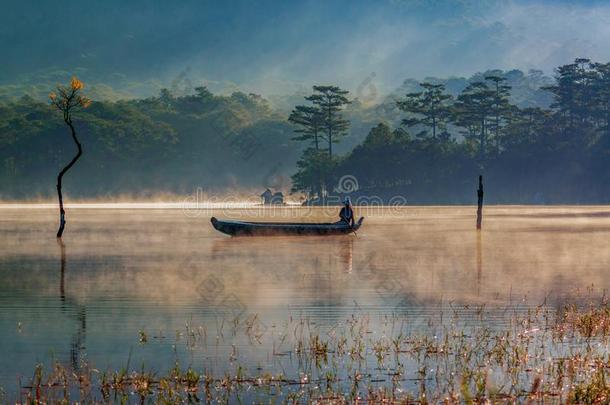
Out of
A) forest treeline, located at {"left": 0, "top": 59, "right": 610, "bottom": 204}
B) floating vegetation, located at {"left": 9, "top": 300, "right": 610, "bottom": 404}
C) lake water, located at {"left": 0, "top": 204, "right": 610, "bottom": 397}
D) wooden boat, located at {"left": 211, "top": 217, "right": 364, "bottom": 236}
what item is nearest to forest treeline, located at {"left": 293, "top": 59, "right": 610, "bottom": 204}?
forest treeline, located at {"left": 0, "top": 59, "right": 610, "bottom": 204}

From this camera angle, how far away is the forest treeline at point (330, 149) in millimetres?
131875

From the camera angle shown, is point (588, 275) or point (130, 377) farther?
point (588, 275)

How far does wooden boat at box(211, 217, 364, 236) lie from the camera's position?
58.4 meters

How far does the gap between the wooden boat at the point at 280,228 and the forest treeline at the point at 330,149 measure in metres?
71.9

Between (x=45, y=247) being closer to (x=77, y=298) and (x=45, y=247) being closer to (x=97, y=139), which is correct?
(x=77, y=298)

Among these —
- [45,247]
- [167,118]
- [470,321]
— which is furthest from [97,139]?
[470,321]

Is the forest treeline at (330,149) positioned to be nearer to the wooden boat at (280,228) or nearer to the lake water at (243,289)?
the wooden boat at (280,228)

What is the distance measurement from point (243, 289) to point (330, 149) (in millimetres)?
104859

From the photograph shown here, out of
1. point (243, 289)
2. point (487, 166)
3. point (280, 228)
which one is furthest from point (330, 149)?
point (243, 289)

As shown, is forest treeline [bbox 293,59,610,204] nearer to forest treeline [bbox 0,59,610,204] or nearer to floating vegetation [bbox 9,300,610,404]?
forest treeline [bbox 0,59,610,204]

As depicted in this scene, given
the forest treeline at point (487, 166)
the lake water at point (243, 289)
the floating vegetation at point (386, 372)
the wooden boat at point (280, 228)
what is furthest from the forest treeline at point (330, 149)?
the floating vegetation at point (386, 372)

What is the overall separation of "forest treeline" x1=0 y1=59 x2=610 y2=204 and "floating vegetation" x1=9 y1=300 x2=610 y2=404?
109715 millimetres

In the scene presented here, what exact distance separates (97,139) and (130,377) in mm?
142214

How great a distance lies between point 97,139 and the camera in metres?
156
